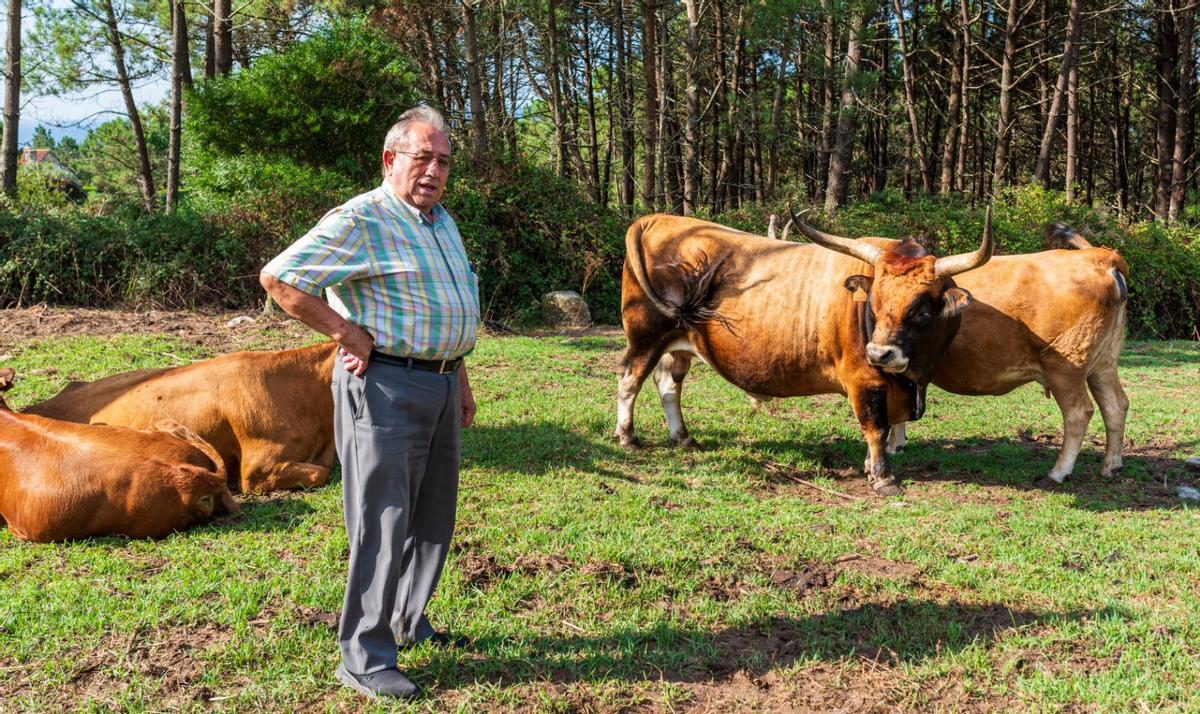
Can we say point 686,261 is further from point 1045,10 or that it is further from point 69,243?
point 1045,10

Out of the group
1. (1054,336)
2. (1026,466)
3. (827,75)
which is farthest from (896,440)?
(827,75)

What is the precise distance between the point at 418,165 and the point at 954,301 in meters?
3.92

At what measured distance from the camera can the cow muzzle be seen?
18.3 ft

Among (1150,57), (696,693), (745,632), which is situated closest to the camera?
(696,693)

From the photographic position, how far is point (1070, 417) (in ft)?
20.7

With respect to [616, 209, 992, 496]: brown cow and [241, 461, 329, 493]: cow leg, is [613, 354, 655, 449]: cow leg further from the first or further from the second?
[241, 461, 329, 493]: cow leg

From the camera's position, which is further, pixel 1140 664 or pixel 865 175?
pixel 865 175

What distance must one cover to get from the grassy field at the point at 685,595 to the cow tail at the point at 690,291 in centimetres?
108

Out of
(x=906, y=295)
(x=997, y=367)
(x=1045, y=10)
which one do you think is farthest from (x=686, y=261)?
(x=1045, y=10)

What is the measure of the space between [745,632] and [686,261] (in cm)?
374

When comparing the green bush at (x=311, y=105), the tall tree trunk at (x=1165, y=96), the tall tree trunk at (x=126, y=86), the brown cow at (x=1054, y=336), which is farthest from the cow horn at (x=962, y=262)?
→ the tall tree trunk at (x=126, y=86)

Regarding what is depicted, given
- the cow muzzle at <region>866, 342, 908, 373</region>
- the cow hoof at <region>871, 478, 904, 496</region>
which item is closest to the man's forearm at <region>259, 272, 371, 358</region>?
the cow muzzle at <region>866, 342, 908, 373</region>

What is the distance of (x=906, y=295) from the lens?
223 inches

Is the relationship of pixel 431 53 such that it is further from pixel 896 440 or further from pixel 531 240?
pixel 896 440
